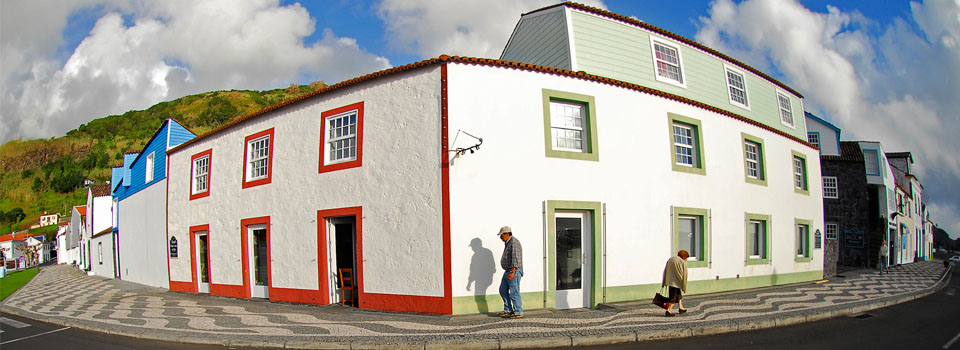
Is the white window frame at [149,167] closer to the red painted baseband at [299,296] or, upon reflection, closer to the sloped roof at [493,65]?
the sloped roof at [493,65]

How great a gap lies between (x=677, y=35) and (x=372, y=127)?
32.6 feet

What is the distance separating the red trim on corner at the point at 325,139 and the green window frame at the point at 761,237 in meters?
11.6

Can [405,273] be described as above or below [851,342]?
above

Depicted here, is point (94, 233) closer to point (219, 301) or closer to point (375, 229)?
point (219, 301)

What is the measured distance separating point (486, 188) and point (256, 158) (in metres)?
8.17

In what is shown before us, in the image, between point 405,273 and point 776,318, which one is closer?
point 776,318

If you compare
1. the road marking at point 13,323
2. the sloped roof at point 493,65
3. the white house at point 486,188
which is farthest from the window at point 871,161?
the road marking at point 13,323

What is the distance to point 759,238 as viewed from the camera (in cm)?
1602

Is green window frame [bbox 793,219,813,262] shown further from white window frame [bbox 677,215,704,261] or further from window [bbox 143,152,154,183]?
window [bbox 143,152,154,183]

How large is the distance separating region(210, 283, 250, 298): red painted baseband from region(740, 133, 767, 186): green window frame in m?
15.6

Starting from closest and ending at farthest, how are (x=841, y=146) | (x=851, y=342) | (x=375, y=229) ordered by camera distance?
(x=851, y=342), (x=375, y=229), (x=841, y=146)

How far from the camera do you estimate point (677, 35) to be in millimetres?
15164

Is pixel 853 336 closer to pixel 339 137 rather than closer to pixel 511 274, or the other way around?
pixel 511 274

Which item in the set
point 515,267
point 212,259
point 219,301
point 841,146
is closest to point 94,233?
point 212,259
